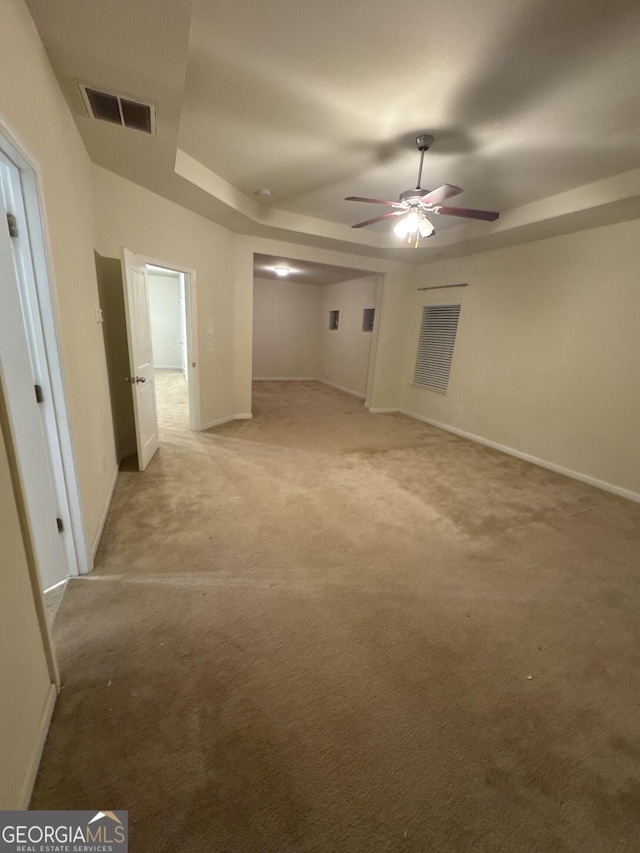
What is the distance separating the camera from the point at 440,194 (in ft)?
8.09

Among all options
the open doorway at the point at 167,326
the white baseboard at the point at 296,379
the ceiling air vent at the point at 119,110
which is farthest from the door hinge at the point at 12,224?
the white baseboard at the point at 296,379

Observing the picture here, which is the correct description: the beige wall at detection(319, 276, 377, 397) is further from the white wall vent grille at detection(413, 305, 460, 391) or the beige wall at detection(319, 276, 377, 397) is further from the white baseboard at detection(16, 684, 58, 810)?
the white baseboard at detection(16, 684, 58, 810)

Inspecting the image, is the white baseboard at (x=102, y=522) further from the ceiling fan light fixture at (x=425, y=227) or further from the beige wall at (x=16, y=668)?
the ceiling fan light fixture at (x=425, y=227)

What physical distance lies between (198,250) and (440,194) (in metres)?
2.76

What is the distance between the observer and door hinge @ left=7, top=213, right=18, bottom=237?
4.82ft

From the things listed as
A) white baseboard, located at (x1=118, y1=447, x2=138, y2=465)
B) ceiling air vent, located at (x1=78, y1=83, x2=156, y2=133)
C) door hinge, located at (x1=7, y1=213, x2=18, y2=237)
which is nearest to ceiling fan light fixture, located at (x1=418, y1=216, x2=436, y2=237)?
ceiling air vent, located at (x1=78, y1=83, x2=156, y2=133)

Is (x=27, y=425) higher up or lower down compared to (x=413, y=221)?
lower down

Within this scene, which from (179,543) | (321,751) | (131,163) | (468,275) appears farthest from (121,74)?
(468,275)

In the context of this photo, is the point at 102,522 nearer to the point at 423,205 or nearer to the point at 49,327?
the point at 49,327

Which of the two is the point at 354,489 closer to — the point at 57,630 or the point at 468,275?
the point at 57,630

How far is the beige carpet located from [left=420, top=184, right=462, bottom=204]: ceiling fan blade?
2.42m

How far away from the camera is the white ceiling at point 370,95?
1.55m

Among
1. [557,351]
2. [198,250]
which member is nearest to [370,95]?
[198,250]

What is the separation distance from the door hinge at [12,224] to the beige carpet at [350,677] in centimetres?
179
